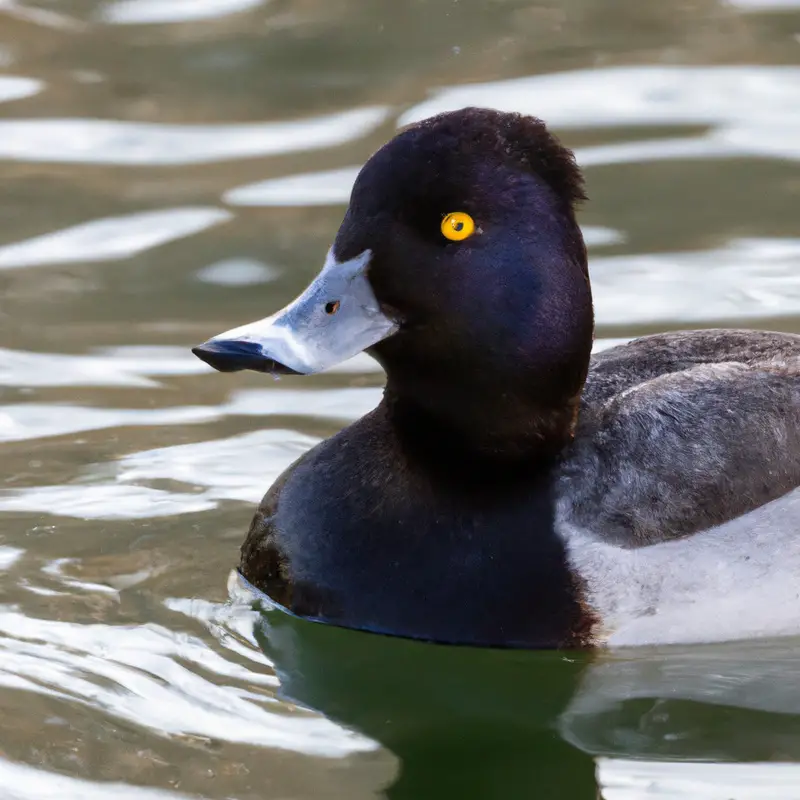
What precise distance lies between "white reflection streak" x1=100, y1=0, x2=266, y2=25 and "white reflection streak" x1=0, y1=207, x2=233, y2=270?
1.82m

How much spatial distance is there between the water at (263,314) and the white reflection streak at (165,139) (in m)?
0.02

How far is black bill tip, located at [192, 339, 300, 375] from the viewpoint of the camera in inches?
167

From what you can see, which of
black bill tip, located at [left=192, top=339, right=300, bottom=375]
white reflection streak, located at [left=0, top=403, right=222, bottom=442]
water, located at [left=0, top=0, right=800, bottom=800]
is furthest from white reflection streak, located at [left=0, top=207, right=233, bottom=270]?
black bill tip, located at [left=192, top=339, right=300, bottom=375]

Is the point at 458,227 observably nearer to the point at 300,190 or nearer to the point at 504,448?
the point at 504,448

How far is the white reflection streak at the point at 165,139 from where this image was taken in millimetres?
7848

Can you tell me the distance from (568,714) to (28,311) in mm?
3019

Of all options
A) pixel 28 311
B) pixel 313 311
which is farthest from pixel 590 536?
pixel 28 311

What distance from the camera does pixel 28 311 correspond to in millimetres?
6645

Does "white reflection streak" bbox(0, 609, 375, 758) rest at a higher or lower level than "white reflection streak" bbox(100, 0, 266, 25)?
lower

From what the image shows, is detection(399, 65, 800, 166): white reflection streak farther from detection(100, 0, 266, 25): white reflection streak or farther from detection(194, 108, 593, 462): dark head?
detection(194, 108, 593, 462): dark head

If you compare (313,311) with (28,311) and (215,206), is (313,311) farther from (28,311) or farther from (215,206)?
(215,206)

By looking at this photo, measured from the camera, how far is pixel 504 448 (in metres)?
4.59

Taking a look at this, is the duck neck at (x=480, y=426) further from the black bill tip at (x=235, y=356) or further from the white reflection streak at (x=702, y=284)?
the white reflection streak at (x=702, y=284)

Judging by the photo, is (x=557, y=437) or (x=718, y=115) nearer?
(x=557, y=437)
